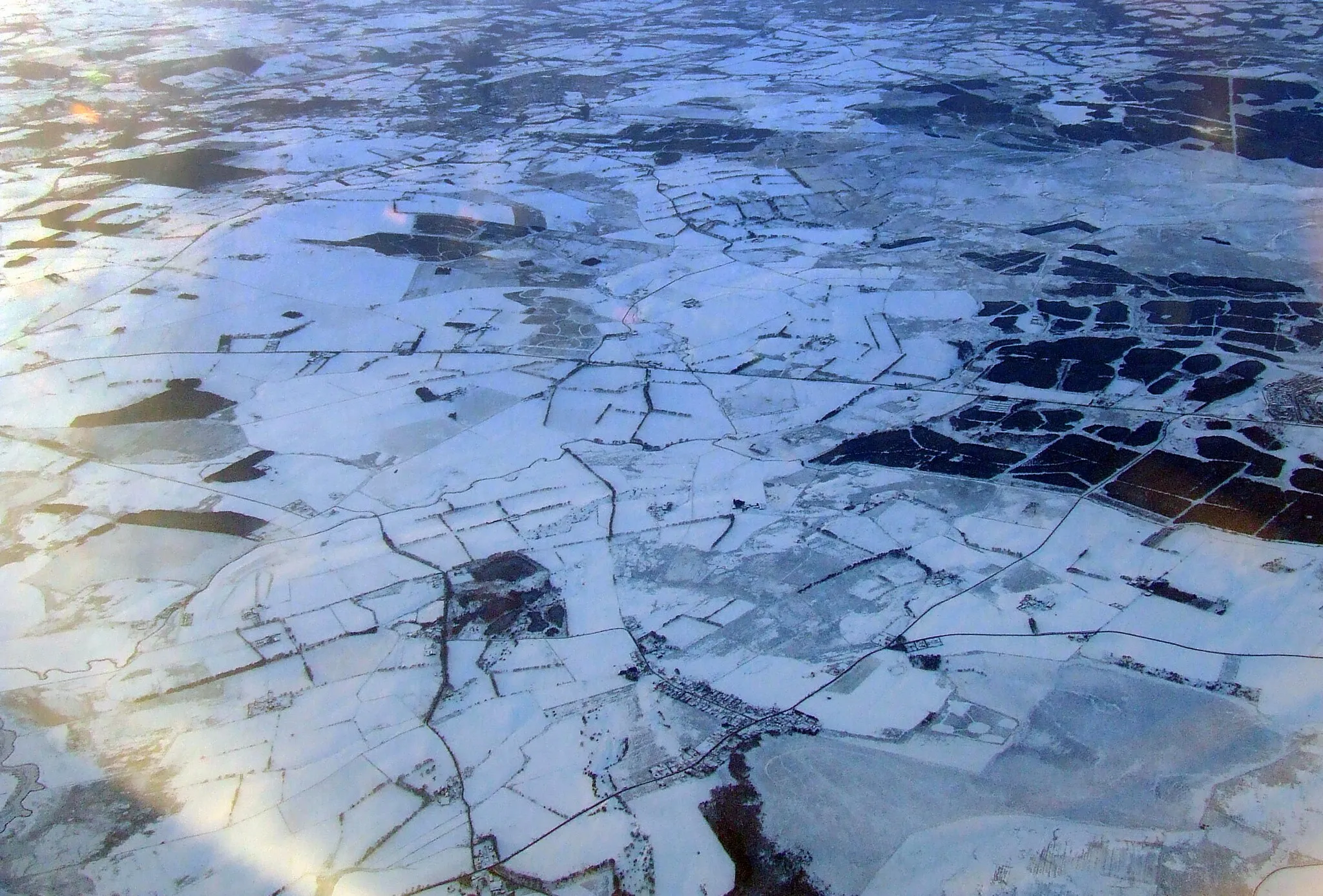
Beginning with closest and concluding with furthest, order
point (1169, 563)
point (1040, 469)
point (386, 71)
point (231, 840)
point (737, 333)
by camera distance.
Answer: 1. point (231, 840)
2. point (1169, 563)
3. point (1040, 469)
4. point (737, 333)
5. point (386, 71)

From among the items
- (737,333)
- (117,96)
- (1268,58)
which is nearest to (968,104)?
(1268,58)

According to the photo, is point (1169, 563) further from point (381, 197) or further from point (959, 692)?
point (381, 197)

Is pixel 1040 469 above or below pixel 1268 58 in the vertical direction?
below

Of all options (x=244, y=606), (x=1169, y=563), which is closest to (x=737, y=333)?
(x=1169, y=563)

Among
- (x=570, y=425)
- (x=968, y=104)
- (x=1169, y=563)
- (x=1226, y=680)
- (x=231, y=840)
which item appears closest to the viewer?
(x=231, y=840)

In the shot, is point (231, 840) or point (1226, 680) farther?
point (1226, 680)

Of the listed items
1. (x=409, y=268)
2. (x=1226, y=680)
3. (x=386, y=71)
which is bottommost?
(x=1226, y=680)
